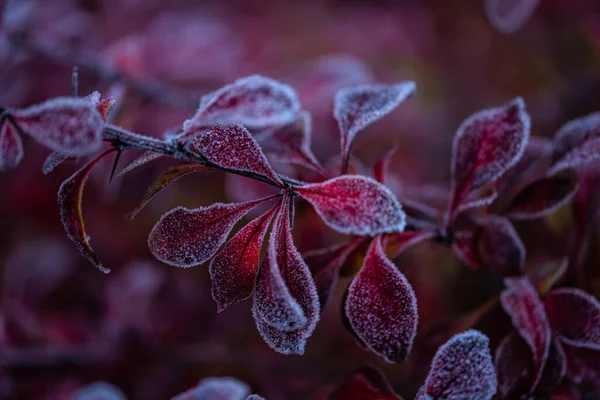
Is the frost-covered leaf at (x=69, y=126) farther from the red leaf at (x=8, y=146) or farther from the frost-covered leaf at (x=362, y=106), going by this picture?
the frost-covered leaf at (x=362, y=106)

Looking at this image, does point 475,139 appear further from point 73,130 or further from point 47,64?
point 47,64

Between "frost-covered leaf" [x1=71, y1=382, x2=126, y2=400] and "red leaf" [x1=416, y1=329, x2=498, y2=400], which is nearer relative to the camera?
"red leaf" [x1=416, y1=329, x2=498, y2=400]

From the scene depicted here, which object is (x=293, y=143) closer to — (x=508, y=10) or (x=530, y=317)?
(x=530, y=317)

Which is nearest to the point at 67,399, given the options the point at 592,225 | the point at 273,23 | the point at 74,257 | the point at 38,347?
the point at 38,347

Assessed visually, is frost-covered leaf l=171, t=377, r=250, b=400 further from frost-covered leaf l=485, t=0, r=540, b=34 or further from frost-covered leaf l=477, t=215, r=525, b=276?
frost-covered leaf l=485, t=0, r=540, b=34

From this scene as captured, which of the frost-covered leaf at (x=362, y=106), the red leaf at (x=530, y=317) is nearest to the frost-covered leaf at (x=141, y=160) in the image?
the frost-covered leaf at (x=362, y=106)

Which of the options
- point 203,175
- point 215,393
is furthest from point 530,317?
point 203,175

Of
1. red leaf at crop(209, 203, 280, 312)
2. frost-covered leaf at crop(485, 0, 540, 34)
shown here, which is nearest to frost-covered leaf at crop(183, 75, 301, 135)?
red leaf at crop(209, 203, 280, 312)
